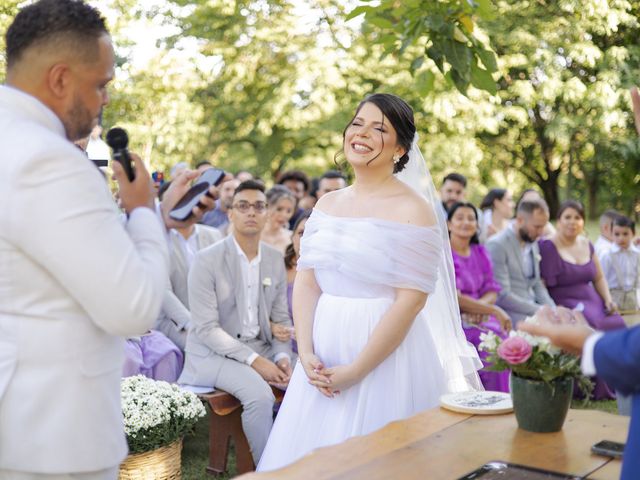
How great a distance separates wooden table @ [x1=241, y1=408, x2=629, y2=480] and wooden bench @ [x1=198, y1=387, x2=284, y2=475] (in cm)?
230

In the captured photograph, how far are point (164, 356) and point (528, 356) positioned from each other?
3308 millimetres

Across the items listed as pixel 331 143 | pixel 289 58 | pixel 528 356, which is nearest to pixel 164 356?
pixel 528 356

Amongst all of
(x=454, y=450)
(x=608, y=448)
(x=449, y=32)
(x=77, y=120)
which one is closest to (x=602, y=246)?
(x=449, y=32)

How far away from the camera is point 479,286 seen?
21.4ft

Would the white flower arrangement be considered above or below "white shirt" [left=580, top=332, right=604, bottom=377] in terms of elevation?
below

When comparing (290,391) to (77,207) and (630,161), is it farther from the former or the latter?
(630,161)

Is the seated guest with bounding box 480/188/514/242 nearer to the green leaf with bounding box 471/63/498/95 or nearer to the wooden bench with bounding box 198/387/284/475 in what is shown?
the wooden bench with bounding box 198/387/284/475

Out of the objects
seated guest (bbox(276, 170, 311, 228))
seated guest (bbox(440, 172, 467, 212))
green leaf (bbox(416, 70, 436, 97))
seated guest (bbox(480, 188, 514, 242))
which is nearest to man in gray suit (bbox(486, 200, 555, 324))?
seated guest (bbox(440, 172, 467, 212))

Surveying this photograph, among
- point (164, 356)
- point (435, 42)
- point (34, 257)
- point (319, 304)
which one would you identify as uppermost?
point (435, 42)

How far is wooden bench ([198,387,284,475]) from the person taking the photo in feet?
15.9

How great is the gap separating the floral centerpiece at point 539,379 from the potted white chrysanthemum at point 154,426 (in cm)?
207

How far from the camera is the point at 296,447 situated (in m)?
3.37

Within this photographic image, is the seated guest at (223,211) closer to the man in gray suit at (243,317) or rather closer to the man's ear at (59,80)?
the man in gray suit at (243,317)

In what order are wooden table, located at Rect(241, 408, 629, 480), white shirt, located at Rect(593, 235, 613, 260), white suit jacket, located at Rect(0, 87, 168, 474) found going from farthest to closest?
1. white shirt, located at Rect(593, 235, 613, 260)
2. wooden table, located at Rect(241, 408, 629, 480)
3. white suit jacket, located at Rect(0, 87, 168, 474)
